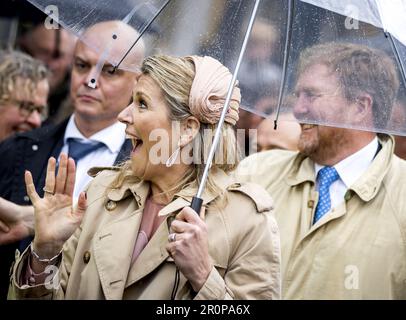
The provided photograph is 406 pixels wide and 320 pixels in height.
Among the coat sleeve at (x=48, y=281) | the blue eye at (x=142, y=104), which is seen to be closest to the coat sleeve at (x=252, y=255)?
the blue eye at (x=142, y=104)

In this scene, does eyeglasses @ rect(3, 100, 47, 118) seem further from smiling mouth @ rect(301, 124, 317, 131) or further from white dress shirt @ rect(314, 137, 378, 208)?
white dress shirt @ rect(314, 137, 378, 208)

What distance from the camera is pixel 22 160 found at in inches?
211

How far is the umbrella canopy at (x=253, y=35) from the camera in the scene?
3627 millimetres

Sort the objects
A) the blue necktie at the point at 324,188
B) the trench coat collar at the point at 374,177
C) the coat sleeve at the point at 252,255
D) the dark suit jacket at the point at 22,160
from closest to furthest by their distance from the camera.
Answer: the coat sleeve at the point at 252,255 → the trench coat collar at the point at 374,177 → the blue necktie at the point at 324,188 → the dark suit jacket at the point at 22,160

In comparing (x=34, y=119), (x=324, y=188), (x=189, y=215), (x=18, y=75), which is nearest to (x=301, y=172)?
(x=324, y=188)

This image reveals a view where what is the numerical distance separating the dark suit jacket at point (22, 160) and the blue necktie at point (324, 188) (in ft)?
3.74

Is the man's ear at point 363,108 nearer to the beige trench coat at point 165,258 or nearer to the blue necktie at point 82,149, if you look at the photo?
the beige trench coat at point 165,258

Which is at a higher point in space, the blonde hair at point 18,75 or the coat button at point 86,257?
the blonde hair at point 18,75

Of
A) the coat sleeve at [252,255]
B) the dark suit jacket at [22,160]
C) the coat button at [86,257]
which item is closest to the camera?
the coat sleeve at [252,255]

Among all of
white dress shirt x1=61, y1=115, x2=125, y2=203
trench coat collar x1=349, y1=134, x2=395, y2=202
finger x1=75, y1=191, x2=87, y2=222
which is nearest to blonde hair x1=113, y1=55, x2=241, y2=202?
finger x1=75, y1=191, x2=87, y2=222

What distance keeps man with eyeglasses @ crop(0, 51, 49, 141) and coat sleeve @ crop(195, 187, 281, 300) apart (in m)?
2.63

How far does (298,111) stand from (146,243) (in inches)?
35.1

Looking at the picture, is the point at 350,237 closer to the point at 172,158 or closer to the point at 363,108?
the point at 363,108
